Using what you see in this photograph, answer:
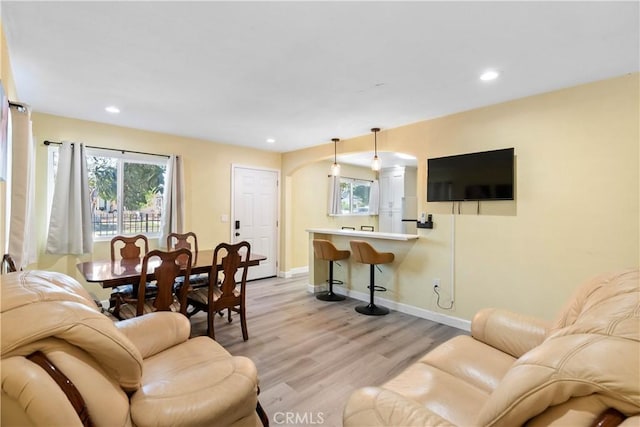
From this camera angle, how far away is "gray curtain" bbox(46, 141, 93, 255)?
3541mm

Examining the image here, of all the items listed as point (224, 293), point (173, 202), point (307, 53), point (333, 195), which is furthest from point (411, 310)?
point (173, 202)

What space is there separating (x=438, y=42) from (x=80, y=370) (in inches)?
98.3

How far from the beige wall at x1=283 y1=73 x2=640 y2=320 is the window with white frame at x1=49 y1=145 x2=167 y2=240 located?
3.73 m

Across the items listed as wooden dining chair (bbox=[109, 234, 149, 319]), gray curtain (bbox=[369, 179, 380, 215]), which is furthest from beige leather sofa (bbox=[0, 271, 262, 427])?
gray curtain (bbox=[369, 179, 380, 215])

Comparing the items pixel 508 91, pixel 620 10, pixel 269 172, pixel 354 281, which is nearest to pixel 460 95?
pixel 508 91

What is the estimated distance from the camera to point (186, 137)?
4680 millimetres

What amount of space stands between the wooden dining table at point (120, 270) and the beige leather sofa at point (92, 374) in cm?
109

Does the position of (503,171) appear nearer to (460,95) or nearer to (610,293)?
(460,95)

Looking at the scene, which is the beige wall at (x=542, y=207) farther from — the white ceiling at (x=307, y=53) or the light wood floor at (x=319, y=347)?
the light wood floor at (x=319, y=347)

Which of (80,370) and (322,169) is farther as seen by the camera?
(322,169)

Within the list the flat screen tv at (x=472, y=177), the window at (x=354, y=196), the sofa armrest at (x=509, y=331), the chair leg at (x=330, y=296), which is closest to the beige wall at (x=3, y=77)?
the sofa armrest at (x=509, y=331)

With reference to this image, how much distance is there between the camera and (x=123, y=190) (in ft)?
13.7

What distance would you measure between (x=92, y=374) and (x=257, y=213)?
15.4 feet

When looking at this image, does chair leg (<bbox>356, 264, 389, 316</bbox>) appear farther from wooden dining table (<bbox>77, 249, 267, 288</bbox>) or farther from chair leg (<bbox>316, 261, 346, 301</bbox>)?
wooden dining table (<bbox>77, 249, 267, 288</bbox>)
